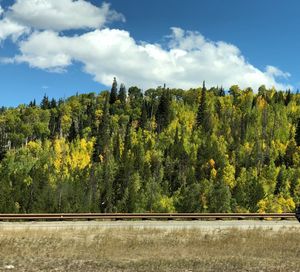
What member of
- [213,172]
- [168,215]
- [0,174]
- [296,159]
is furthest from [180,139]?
[168,215]

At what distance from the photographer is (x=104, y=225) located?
100 ft

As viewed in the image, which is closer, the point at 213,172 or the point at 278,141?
the point at 213,172

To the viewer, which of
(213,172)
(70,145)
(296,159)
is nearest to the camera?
(213,172)

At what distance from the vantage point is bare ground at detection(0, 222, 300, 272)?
17.5 metres

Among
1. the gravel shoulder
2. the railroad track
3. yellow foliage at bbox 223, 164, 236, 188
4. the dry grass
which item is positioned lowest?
the dry grass

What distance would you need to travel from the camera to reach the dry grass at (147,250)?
57.5 ft

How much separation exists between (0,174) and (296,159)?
101098 mm

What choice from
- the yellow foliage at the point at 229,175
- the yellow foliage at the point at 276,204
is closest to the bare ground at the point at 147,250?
the yellow foliage at the point at 276,204

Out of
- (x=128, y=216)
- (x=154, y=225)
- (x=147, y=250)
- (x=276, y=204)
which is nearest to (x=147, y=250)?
(x=147, y=250)

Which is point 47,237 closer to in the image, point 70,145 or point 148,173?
point 148,173

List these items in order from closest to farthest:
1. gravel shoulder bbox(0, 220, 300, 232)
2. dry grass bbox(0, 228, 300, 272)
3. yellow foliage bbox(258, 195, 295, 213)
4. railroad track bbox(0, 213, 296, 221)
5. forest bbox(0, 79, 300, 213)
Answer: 1. dry grass bbox(0, 228, 300, 272)
2. gravel shoulder bbox(0, 220, 300, 232)
3. railroad track bbox(0, 213, 296, 221)
4. forest bbox(0, 79, 300, 213)
5. yellow foliage bbox(258, 195, 295, 213)

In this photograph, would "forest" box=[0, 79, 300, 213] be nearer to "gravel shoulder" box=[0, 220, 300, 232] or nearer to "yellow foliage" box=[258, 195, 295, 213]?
"yellow foliage" box=[258, 195, 295, 213]

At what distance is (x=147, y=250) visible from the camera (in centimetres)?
2134

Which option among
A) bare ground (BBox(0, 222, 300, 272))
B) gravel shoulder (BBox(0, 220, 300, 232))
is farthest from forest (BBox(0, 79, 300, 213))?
bare ground (BBox(0, 222, 300, 272))
